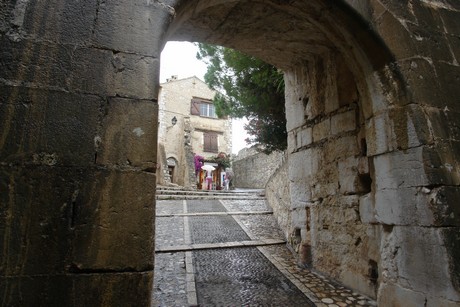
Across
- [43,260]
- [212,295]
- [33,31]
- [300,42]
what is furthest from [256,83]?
[43,260]

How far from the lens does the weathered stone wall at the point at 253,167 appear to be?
19173 mm

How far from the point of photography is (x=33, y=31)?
1.68m

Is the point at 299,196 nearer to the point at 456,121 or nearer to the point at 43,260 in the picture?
the point at 456,121

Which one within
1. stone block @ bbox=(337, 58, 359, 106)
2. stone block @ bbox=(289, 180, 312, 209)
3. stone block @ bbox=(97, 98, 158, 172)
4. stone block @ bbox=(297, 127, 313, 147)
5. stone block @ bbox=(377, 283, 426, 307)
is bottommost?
stone block @ bbox=(377, 283, 426, 307)

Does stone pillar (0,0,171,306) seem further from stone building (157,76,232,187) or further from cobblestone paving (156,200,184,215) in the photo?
stone building (157,76,232,187)

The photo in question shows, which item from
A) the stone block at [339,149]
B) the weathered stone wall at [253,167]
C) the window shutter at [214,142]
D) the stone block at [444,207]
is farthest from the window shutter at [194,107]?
the stone block at [444,207]

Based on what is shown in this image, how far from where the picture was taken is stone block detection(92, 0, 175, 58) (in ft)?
5.94

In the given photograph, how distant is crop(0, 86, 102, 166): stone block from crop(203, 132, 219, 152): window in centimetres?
2089

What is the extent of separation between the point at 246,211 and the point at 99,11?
283 inches

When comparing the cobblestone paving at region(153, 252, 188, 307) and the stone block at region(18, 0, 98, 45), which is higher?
the stone block at region(18, 0, 98, 45)

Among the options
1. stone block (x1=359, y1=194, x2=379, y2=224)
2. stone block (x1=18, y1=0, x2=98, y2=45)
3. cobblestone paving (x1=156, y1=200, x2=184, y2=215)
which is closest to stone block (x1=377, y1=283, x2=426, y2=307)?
stone block (x1=359, y1=194, x2=379, y2=224)

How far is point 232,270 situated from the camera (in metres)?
4.04

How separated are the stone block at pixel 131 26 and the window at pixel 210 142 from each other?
20657mm

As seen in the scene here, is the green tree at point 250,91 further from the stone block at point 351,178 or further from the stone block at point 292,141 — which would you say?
the stone block at point 351,178
